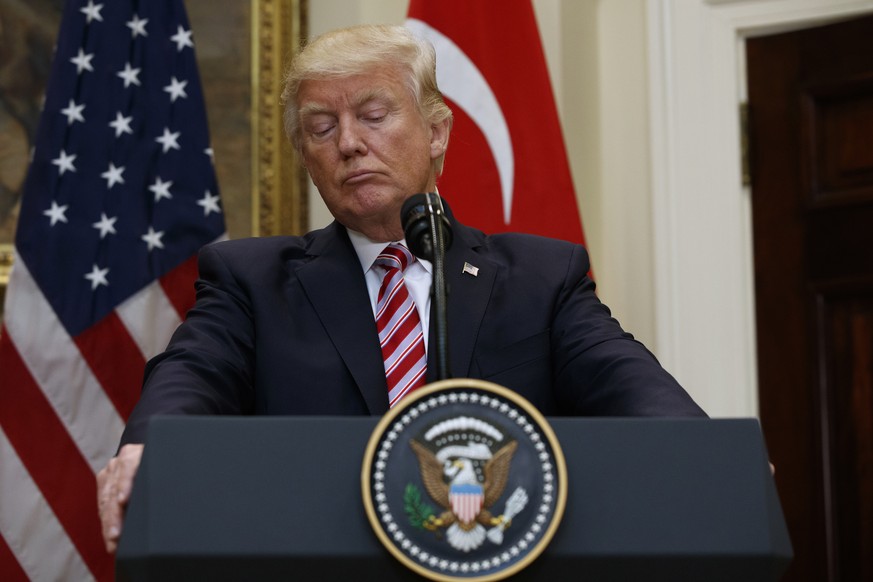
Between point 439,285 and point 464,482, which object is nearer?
point 464,482

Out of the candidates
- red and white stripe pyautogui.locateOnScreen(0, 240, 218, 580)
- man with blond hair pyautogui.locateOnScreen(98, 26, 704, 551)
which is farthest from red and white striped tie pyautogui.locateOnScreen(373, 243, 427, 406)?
red and white stripe pyautogui.locateOnScreen(0, 240, 218, 580)

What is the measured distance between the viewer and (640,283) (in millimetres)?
4055

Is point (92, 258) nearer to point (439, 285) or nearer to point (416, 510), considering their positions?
point (439, 285)

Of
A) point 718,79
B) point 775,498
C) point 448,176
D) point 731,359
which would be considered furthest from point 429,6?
point 775,498

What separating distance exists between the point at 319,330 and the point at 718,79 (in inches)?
90.7

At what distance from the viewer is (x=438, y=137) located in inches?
103

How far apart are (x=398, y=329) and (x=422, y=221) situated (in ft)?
1.68

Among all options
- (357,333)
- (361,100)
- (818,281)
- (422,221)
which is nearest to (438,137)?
(361,100)

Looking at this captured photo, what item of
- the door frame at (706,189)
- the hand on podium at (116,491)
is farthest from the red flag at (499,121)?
the hand on podium at (116,491)

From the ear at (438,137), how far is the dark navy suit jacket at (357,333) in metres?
0.29

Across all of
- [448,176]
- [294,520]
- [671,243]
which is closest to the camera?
[294,520]

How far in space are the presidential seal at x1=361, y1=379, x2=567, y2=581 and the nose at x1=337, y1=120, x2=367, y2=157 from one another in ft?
3.50

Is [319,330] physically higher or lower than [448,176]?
lower

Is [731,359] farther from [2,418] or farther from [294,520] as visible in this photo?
[294,520]
